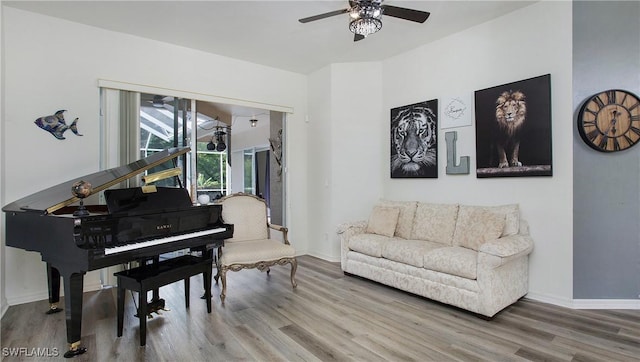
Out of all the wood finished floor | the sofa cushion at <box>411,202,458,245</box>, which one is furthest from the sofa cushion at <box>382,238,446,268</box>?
the wood finished floor

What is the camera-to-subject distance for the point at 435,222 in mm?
3799

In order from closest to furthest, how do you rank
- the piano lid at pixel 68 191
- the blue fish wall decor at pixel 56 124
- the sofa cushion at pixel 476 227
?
the piano lid at pixel 68 191 → the sofa cushion at pixel 476 227 → the blue fish wall decor at pixel 56 124

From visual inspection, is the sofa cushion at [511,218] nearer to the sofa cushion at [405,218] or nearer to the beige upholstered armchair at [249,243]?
the sofa cushion at [405,218]

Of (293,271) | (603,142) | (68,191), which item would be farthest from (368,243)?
(68,191)

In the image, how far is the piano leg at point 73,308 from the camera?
88.0 inches

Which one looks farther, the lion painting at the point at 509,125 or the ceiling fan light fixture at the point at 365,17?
the lion painting at the point at 509,125

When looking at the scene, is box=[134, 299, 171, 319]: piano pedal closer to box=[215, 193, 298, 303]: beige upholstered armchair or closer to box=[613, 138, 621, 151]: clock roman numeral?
box=[215, 193, 298, 303]: beige upholstered armchair

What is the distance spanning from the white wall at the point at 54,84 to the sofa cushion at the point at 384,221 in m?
2.98

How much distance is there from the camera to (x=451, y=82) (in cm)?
398

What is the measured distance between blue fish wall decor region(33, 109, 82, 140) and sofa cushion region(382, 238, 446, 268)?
148 inches

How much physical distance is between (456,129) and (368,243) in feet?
5.81

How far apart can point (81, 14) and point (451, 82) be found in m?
4.25

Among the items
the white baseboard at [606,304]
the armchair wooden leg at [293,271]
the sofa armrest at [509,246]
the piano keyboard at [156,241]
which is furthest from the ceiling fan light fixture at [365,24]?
the white baseboard at [606,304]

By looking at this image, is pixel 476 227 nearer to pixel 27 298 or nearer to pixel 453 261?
pixel 453 261
